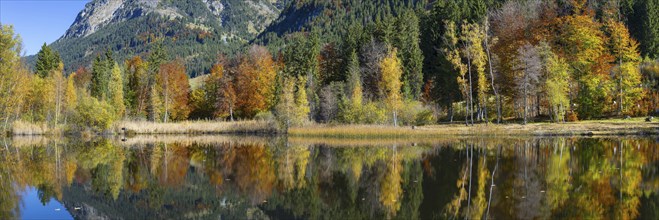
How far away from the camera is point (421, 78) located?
66.9 m

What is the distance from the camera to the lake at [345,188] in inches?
507

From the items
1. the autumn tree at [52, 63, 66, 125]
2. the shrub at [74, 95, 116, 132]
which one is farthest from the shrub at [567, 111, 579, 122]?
the autumn tree at [52, 63, 66, 125]

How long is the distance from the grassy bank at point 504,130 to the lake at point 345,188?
21.4 meters

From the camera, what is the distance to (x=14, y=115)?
61.8 metres

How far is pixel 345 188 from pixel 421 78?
52.0 metres

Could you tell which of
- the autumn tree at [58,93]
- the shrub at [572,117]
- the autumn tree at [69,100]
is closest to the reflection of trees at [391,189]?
the shrub at [572,117]

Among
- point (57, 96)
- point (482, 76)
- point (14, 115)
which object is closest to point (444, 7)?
point (482, 76)

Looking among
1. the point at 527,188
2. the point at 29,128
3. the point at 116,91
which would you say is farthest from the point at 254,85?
the point at 527,188

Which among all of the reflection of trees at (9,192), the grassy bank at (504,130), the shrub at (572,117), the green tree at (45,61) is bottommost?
the reflection of trees at (9,192)

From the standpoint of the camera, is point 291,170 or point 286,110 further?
point 286,110

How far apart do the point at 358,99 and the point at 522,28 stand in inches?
850

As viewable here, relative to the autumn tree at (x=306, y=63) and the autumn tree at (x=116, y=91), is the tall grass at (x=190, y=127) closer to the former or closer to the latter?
the autumn tree at (x=116, y=91)

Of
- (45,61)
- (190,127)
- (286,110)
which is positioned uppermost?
(45,61)

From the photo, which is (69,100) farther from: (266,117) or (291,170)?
(291,170)
